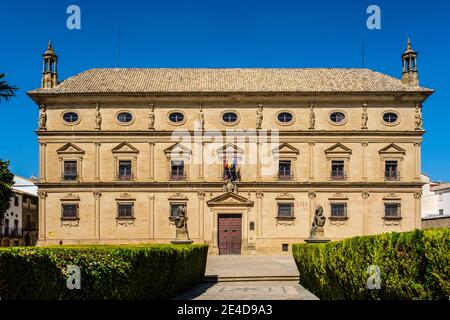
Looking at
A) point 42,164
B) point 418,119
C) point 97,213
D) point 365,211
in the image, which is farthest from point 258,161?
point 42,164

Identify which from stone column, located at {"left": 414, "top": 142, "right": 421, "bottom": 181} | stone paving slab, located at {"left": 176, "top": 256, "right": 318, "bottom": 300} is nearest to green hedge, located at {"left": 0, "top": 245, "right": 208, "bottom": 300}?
stone paving slab, located at {"left": 176, "top": 256, "right": 318, "bottom": 300}

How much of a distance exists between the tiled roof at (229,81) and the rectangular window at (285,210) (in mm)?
8407

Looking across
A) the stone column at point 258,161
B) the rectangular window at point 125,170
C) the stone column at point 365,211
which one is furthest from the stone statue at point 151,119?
the stone column at point 365,211

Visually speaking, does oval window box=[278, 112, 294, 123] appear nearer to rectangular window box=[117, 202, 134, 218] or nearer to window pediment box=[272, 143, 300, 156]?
window pediment box=[272, 143, 300, 156]

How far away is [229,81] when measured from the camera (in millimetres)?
43938

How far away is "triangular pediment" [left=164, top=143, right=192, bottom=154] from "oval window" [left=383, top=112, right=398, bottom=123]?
48.4 ft

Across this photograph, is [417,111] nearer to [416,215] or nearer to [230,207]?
[416,215]

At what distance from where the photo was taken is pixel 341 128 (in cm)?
4184

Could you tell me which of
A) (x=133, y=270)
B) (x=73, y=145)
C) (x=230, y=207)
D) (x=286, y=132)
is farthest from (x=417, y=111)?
(x=133, y=270)

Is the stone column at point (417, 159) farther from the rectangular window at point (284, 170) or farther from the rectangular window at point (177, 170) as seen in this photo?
the rectangular window at point (177, 170)
